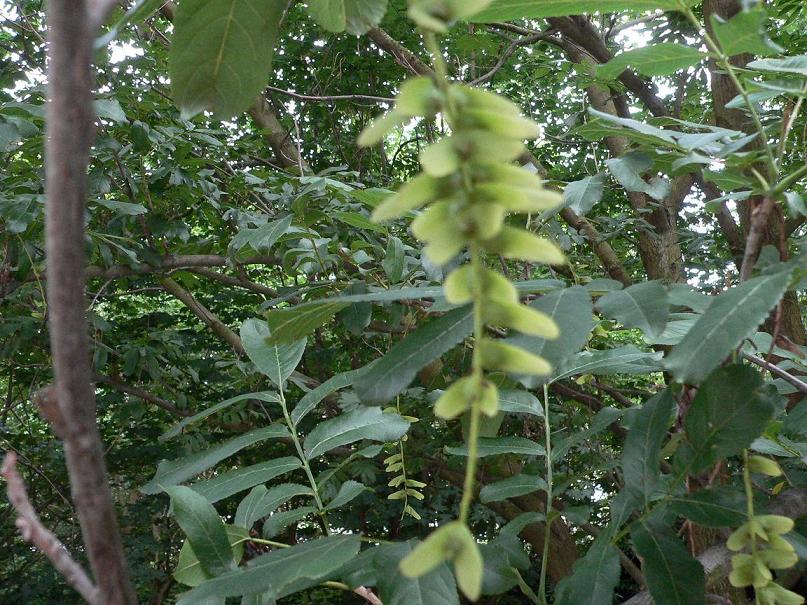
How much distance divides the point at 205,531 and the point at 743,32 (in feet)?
2.08

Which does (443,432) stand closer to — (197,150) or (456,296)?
(197,150)

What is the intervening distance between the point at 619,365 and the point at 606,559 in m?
0.26

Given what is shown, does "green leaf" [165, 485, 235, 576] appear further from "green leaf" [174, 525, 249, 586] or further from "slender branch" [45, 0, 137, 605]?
"slender branch" [45, 0, 137, 605]

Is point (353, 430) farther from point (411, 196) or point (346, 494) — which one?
point (411, 196)

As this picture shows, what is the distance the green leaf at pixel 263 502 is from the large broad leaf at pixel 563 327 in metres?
0.35

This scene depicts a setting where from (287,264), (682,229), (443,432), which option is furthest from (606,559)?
(682,229)

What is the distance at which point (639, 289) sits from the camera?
0.60 m

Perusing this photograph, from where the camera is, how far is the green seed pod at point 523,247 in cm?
30

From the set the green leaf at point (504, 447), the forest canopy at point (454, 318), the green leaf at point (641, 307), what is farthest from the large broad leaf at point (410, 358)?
the green leaf at point (504, 447)

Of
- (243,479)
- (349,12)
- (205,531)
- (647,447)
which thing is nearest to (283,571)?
(205,531)

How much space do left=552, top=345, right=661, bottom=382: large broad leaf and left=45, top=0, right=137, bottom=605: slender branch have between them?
2.20 feet

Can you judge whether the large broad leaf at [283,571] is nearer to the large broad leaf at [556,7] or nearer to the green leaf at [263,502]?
the green leaf at [263,502]

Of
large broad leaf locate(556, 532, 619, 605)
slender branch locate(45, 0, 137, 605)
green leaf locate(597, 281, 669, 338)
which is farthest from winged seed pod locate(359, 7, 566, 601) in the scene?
large broad leaf locate(556, 532, 619, 605)

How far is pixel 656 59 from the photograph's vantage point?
769 mm
